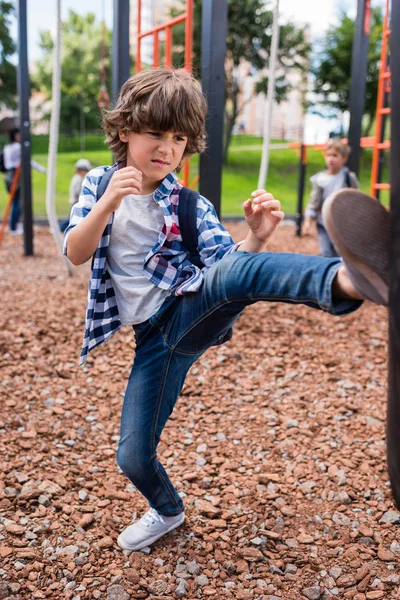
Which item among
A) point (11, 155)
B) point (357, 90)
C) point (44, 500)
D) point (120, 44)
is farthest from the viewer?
point (11, 155)

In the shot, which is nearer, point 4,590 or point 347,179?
point 4,590

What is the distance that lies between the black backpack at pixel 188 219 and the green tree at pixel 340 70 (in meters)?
26.4

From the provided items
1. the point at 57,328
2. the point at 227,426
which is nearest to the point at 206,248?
the point at 227,426

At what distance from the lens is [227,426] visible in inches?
115

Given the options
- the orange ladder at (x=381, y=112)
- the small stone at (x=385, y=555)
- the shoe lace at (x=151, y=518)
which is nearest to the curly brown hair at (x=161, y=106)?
the shoe lace at (x=151, y=518)

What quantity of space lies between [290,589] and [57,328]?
8.62ft

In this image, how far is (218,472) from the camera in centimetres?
252

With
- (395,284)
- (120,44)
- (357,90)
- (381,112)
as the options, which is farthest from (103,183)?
(357,90)

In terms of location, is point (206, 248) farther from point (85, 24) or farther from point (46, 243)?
point (85, 24)

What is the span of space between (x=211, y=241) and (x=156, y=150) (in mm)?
301

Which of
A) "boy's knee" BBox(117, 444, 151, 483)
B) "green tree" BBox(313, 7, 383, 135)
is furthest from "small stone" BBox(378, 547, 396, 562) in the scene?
"green tree" BBox(313, 7, 383, 135)

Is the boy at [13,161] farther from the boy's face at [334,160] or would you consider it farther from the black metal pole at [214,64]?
the black metal pole at [214,64]

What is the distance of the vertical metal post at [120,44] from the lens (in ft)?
13.0

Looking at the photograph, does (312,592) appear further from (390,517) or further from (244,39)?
(244,39)
